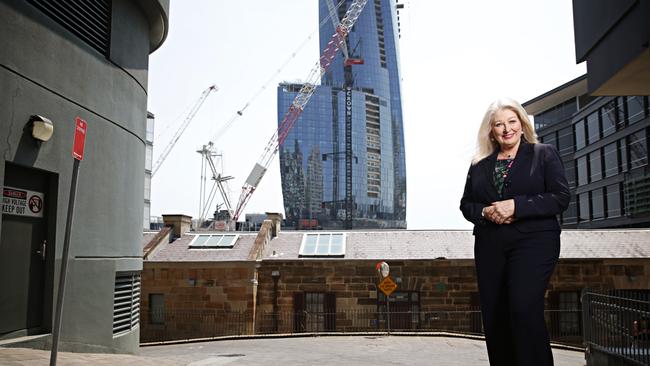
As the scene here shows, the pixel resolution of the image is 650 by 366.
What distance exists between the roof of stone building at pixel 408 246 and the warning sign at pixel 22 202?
15355 mm

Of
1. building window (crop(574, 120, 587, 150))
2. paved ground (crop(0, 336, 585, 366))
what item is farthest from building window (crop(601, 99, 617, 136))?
paved ground (crop(0, 336, 585, 366))

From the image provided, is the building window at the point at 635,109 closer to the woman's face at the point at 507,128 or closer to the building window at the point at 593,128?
the building window at the point at 593,128

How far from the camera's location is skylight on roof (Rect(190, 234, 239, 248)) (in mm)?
25047

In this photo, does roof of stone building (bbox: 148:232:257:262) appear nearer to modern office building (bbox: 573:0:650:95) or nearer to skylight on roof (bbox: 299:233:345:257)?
skylight on roof (bbox: 299:233:345:257)

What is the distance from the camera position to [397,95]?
14188cm

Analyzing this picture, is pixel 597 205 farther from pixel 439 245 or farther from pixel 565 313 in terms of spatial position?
pixel 439 245

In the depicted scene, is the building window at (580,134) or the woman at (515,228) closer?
the woman at (515,228)

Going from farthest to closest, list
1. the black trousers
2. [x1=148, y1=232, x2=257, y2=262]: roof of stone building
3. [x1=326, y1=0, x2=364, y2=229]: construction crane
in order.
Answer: [x1=326, y1=0, x2=364, y2=229]: construction crane < [x1=148, y1=232, x2=257, y2=262]: roof of stone building < the black trousers

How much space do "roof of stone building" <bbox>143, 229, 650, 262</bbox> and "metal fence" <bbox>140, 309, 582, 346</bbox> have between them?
2.27 metres

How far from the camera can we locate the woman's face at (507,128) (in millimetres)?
3047

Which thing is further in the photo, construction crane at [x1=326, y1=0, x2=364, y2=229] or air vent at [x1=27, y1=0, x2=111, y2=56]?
construction crane at [x1=326, y1=0, x2=364, y2=229]

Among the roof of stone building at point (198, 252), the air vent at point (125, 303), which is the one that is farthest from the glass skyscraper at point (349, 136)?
the air vent at point (125, 303)

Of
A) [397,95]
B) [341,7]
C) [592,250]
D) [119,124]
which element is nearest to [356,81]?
[397,95]

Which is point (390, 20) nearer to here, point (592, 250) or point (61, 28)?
point (592, 250)
